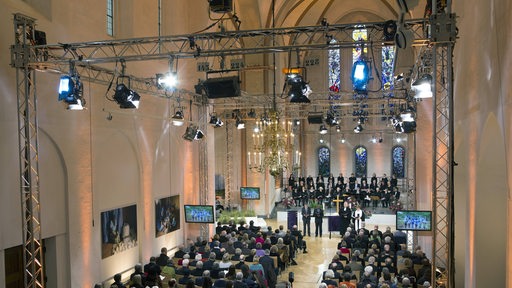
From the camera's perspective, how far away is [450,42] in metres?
7.10

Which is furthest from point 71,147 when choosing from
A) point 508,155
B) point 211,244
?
point 508,155

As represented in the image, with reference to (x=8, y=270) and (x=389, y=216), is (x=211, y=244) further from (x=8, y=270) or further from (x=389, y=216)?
(x=389, y=216)

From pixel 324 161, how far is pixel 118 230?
2287cm

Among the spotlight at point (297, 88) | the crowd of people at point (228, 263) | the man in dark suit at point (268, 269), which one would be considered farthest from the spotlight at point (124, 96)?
the man in dark suit at point (268, 269)

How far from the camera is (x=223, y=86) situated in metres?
11.2

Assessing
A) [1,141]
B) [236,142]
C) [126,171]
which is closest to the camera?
[1,141]

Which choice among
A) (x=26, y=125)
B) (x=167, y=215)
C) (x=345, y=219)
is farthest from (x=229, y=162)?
(x=26, y=125)

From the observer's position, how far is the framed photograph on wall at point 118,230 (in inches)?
533

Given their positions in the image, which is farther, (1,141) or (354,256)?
Answer: (354,256)

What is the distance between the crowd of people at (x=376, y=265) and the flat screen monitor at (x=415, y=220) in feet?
2.59

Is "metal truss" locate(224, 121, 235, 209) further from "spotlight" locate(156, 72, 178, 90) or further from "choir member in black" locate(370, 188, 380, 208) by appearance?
"spotlight" locate(156, 72, 178, 90)

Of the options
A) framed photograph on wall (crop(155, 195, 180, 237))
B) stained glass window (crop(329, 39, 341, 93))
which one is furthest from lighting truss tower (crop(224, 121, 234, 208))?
stained glass window (crop(329, 39, 341, 93))

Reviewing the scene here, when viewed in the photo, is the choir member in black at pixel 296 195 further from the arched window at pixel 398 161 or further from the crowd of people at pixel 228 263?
the arched window at pixel 398 161

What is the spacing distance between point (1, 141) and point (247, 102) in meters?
11.7
